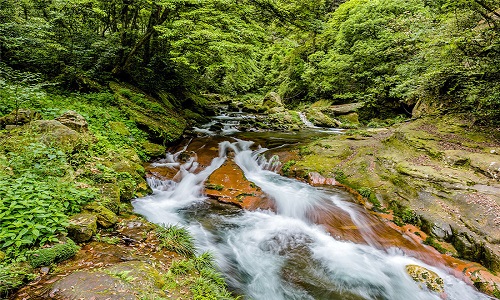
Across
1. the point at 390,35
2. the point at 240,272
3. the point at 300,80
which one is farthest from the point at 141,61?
the point at 300,80

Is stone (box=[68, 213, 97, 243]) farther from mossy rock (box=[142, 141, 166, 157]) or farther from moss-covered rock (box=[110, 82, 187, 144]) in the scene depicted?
moss-covered rock (box=[110, 82, 187, 144])

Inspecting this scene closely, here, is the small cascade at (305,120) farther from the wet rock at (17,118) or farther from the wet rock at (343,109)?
the wet rock at (17,118)

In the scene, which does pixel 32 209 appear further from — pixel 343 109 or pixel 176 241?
pixel 343 109

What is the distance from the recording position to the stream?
14.0ft

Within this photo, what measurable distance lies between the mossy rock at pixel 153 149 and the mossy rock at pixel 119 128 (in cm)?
69

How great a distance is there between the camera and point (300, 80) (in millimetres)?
24297

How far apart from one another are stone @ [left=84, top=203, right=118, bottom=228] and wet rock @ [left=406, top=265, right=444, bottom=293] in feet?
17.1

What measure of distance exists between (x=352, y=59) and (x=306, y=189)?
1306 centimetres

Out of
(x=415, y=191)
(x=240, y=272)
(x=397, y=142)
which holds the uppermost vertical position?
(x=397, y=142)

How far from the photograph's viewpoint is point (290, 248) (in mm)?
5172

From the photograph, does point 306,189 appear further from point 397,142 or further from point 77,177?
point 77,177

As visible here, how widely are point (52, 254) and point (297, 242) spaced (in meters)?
4.19

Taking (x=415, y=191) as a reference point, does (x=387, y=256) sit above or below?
below

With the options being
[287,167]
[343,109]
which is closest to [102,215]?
[287,167]
